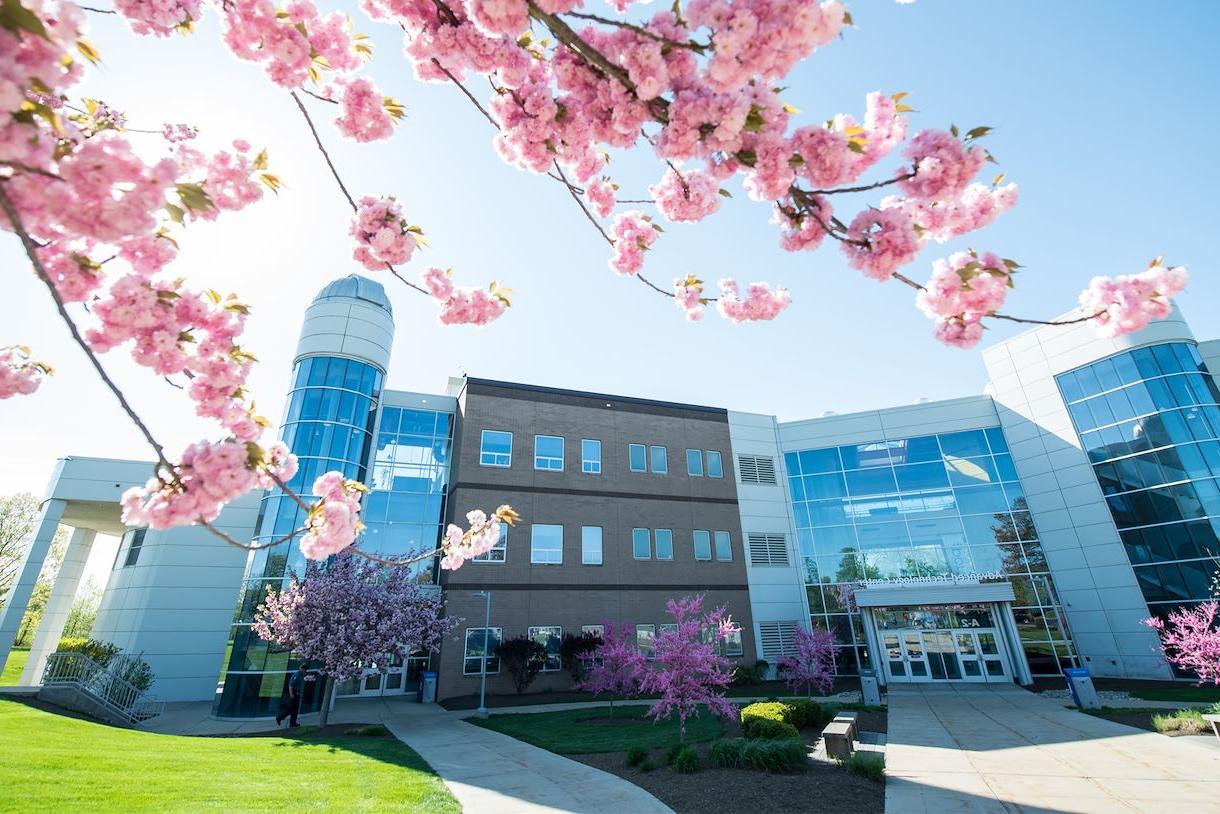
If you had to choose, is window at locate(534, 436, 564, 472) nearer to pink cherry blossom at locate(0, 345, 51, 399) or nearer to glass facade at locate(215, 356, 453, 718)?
glass facade at locate(215, 356, 453, 718)

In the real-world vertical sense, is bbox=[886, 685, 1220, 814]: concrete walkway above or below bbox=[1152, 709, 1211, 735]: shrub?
below

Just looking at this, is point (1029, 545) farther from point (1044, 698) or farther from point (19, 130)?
point (19, 130)

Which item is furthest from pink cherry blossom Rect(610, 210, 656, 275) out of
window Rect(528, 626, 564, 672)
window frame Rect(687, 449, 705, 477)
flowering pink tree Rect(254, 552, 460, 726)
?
window frame Rect(687, 449, 705, 477)

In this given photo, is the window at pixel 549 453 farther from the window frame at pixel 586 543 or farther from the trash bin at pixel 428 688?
the trash bin at pixel 428 688

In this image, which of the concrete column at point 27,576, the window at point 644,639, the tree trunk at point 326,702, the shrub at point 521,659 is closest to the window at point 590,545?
the window at point 644,639

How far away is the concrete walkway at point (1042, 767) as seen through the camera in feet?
21.8

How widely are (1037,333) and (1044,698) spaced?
16765 millimetres

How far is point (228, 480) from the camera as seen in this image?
2898mm

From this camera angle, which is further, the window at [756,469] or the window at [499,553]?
the window at [756,469]

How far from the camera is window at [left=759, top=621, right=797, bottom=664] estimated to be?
82.2 feet

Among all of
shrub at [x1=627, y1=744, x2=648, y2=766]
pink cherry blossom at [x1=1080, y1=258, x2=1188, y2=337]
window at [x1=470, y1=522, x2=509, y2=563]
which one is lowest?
shrub at [x1=627, y1=744, x2=648, y2=766]

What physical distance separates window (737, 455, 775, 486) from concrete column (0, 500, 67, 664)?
2903cm

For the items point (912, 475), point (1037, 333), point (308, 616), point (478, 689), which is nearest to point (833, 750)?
point (308, 616)

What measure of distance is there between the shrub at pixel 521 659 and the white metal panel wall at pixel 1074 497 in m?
21.4
